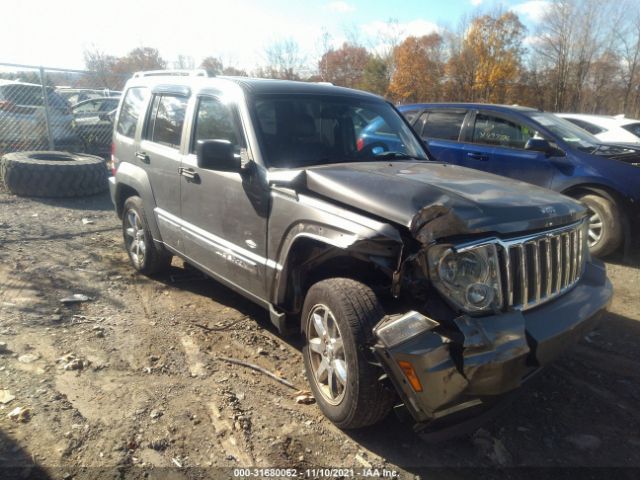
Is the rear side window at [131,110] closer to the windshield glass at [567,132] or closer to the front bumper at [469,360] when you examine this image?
the front bumper at [469,360]

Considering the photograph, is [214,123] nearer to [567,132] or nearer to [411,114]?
[411,114]

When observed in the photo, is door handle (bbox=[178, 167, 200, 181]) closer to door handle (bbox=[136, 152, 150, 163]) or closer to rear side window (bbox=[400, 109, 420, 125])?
door handle (bbox=[136, 152, 150, 163])

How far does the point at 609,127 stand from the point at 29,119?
1196 centimetres

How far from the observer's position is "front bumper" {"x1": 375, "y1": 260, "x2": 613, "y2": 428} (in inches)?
87.6

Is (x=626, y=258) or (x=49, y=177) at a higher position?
(x=49, y=177)

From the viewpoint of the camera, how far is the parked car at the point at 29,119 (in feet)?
34.1

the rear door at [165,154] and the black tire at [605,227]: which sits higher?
the rear door at [165,154]

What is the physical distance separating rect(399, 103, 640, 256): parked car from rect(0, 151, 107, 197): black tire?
18.5 ft

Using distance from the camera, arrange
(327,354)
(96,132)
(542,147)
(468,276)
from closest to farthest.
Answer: (468,276) < (327,354) < (542,147) < (96,132)

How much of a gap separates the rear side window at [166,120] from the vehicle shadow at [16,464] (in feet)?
8.47

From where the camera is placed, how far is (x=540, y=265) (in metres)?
2.74

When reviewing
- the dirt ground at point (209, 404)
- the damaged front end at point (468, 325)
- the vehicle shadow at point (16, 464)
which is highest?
the damaged front end at point (468, 325)

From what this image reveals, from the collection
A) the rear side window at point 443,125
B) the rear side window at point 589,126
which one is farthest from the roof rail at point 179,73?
the rear side window at point 589,126

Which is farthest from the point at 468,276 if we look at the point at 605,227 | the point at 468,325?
the point at 605,227
